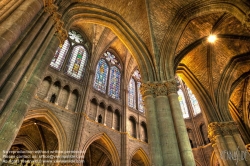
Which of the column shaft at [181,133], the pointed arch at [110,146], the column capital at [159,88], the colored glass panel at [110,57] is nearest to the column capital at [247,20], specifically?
the column capital at [159,88]

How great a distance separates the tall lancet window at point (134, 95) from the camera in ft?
53.9

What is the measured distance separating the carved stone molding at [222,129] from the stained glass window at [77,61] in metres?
9.60

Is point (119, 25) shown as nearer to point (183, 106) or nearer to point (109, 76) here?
point (109, 76)

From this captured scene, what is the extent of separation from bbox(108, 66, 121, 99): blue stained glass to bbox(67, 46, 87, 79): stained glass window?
112 inches

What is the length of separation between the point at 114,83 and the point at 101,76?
139 centimetres

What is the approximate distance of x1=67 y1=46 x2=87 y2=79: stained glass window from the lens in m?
13.8

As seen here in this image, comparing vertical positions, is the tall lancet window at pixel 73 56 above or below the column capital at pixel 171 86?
above

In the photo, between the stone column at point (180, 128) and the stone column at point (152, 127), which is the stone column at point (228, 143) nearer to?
the stone column at point (180, 128)

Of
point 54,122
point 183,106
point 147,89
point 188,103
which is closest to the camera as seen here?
point 147,89

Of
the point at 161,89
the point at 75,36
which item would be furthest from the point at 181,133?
the point at 75,36

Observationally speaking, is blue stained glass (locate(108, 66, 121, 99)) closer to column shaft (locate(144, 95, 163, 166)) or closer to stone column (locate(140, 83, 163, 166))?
stone column (locate(140, 83, 163, 166))

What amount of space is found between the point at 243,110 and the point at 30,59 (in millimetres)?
13917

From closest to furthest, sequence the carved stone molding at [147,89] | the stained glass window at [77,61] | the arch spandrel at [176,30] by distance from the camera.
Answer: the carved stone molding at [147,89] → the arch spandrel at [176,30] → the stained glass window at [77,61]

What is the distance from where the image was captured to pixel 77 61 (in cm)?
1467
